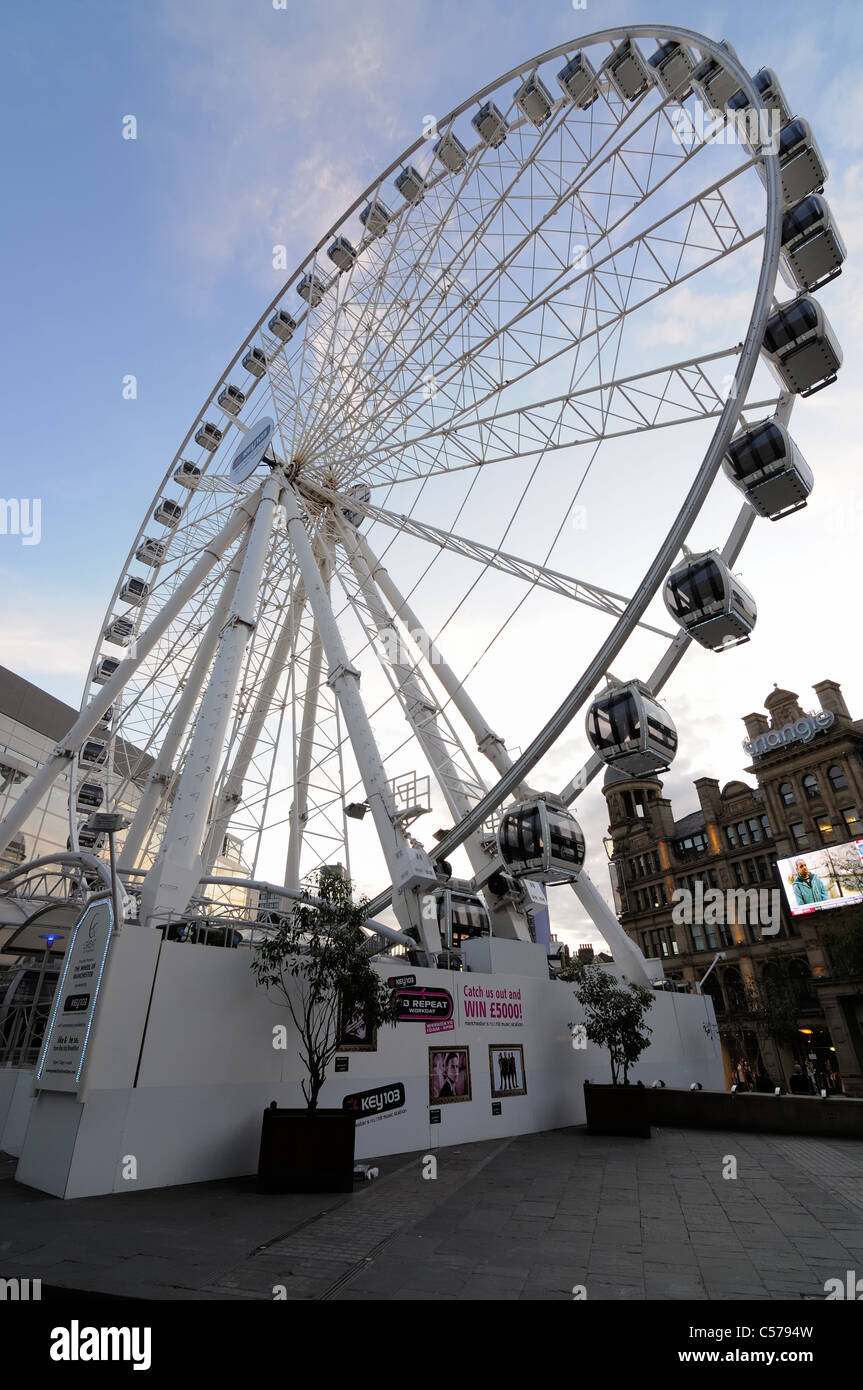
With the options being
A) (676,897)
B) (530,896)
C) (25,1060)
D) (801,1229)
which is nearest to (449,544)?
(530,896)

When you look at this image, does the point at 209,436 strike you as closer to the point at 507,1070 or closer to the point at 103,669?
the point at 103,669

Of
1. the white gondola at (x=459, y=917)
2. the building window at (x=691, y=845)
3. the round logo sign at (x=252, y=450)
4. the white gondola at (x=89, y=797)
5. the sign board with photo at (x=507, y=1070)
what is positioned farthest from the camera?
the building window at (x=691, y=845)

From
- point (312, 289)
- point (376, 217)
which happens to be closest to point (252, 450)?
point (312, 289)

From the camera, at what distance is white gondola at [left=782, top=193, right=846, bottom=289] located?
12.4 m

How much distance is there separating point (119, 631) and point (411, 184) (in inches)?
776

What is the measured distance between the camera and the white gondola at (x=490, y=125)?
19797 millimetres

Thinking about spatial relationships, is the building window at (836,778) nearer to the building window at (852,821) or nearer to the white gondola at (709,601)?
the building window at (852,821)

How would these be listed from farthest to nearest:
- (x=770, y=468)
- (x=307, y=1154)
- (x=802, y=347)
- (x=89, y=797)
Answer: (x=89, y=797) → (x=802, y=347) → (x=770, y=468) → (x=307, y=1154)

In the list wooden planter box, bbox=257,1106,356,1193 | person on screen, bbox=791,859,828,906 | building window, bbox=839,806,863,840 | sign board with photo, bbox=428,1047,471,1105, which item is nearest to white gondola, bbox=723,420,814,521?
wooden planter box, bbox=257,1106,356,1193

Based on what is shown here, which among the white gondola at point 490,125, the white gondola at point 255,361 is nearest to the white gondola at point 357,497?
the white gondola at point 255,361

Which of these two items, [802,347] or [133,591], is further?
[133,591]

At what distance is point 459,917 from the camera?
16.5m

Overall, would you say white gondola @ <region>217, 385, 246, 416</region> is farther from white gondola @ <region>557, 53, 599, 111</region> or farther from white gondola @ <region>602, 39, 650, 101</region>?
white gondola @ <region>602, 39, 650, 101</region>

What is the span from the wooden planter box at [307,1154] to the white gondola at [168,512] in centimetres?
2586
